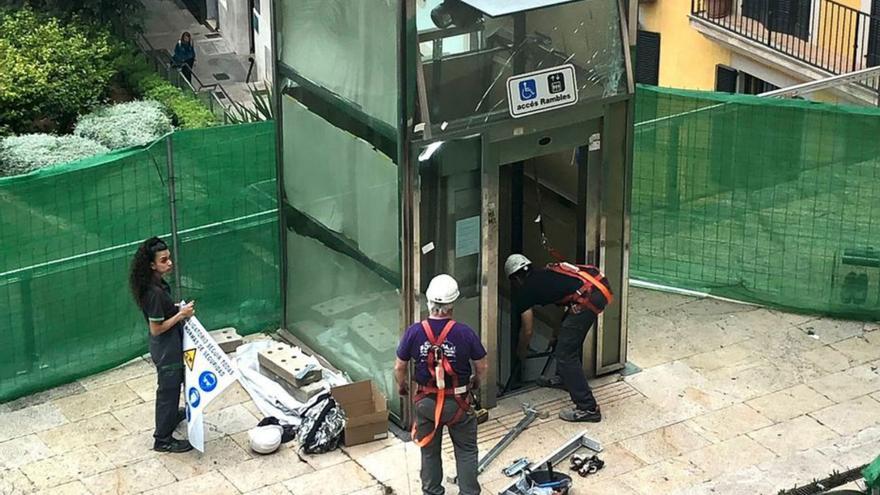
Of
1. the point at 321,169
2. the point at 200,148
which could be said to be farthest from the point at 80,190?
the point at 321,169

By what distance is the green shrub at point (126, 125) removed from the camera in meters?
18.0

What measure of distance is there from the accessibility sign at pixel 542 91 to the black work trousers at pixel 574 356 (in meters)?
1.54

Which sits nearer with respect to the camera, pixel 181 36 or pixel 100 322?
pixel 100 322

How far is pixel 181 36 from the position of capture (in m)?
28.6

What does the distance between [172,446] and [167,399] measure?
0.36 m

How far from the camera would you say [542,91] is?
36.3 ft

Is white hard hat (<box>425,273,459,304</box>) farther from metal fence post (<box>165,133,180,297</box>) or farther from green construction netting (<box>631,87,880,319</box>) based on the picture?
green construction netting (<box>631,87,880,319</box>)

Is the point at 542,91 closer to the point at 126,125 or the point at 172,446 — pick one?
the point at 172,446

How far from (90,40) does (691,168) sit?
1096 centimetres

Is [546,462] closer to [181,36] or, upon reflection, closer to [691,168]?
[691,168]

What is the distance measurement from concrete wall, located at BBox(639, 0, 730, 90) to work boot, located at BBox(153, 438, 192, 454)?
1407cm

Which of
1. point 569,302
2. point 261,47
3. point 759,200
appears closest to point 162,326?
point 569,302

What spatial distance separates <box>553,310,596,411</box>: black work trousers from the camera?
11.4 metres

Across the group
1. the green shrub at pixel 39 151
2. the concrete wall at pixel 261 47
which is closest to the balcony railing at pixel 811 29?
the concrete wall at pixel 261 47
